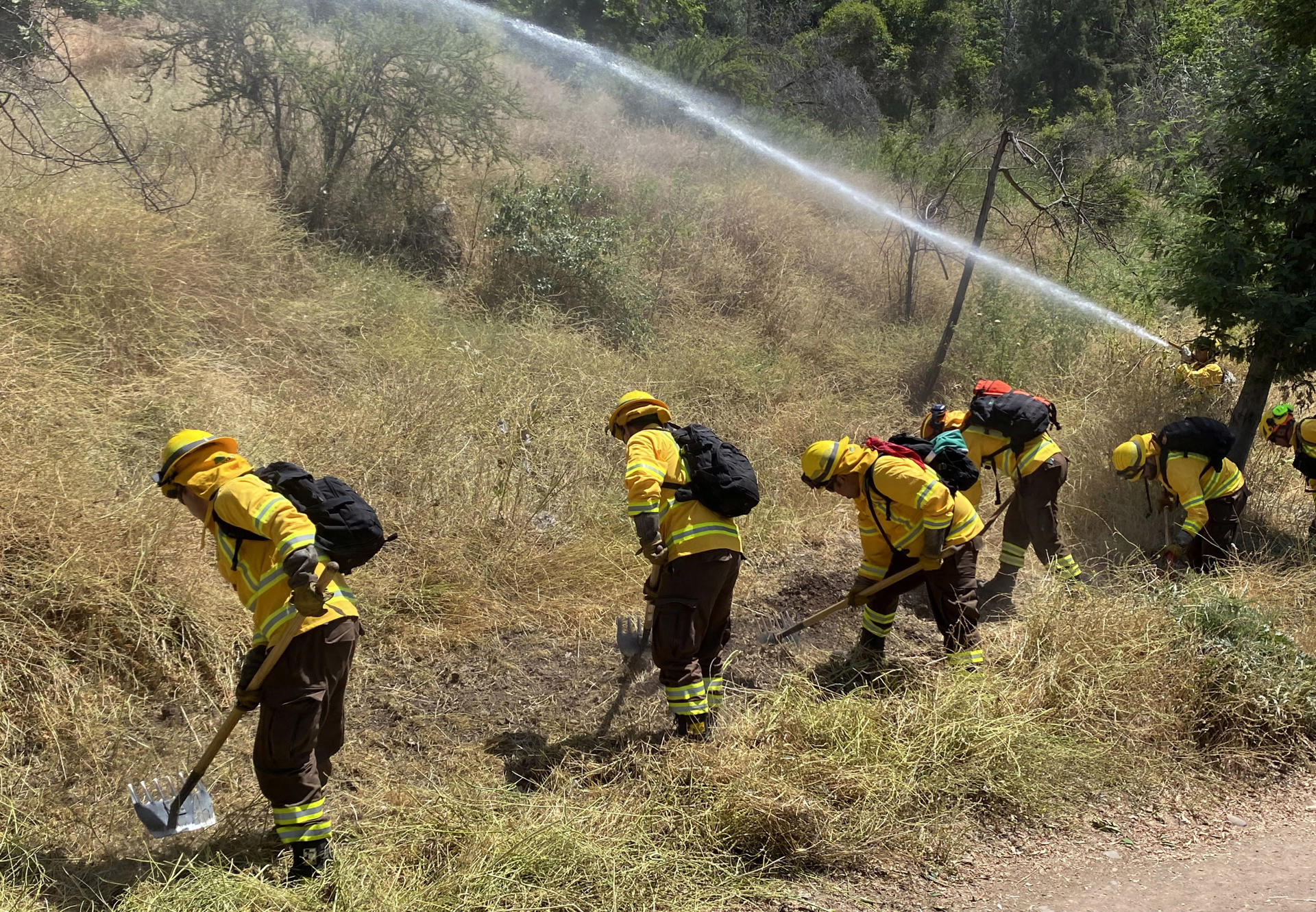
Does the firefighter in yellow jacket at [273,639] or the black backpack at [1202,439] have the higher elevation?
the black backpack at [1202,439]

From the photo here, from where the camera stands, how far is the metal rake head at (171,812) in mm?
3533

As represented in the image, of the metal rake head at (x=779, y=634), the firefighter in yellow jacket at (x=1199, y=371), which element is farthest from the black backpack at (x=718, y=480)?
the firefighter in yellow jacket at (x=1199, y=371)

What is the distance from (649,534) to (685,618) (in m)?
0.39

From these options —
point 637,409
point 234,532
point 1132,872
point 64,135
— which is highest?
point 637,409

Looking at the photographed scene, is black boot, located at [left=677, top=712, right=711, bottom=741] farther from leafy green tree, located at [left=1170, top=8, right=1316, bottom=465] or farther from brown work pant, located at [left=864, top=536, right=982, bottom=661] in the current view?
leafy green tree, located at [left=1170, top=8, right=1316, bottom=465]

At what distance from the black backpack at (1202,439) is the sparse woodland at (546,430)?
0.85 metres

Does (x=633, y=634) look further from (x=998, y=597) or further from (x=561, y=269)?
(x=561, y=269)

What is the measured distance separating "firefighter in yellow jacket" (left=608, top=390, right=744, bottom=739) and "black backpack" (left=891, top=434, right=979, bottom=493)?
1171 millimetres

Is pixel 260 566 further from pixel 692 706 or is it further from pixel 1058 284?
pixel 1058 284

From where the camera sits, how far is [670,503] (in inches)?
178

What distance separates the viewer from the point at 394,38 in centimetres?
1011

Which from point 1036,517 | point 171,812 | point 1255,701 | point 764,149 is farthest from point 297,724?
point 764,149

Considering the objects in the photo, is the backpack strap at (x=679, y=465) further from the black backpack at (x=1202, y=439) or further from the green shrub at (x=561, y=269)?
the green shrub at (x=561, y=269)

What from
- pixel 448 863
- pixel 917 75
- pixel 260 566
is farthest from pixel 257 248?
pixel 917 75
